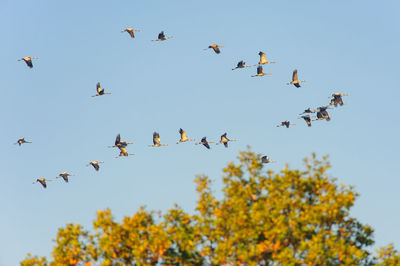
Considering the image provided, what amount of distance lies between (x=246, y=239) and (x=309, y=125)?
122ft

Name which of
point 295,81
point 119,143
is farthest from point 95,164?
point 295,81

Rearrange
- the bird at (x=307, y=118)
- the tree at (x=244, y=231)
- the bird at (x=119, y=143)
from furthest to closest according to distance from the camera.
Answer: the bird at (x=307, y=118), the bird at (x=119, y=143), the tree at (x=244, y=231)

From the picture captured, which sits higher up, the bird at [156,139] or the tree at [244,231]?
the bird at [156,139]

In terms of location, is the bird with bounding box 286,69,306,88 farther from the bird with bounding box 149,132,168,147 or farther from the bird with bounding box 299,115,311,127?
the bird with bounding box 149,132,168,147

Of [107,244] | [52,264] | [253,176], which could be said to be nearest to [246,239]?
[253,176]

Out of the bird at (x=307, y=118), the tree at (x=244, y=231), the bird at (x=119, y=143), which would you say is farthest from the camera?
the bird at (x=307, y=118)

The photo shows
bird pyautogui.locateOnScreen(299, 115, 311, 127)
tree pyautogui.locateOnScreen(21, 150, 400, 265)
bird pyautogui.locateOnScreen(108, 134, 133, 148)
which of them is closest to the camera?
tree pyautogui.locateOnScreen(21, 150, 400, 265)

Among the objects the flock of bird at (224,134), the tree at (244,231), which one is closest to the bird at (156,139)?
the flock of bird at (224,134)

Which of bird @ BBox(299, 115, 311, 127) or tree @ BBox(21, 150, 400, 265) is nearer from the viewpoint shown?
tree @ BBox(21, 150, 400, 265)

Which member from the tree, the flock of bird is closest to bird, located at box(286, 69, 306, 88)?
the flock of bird

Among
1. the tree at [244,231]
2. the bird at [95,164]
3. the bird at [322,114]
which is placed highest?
the bird at [322,114]

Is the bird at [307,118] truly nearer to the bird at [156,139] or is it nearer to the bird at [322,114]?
the bird at [322,114]

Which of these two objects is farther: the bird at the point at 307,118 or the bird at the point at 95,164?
the bird at the point at 307,118

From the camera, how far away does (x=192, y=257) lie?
133 feet
